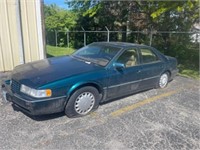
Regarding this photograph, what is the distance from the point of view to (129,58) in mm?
4832

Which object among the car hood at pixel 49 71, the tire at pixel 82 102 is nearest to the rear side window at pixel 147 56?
the car hood at pixel 49 71

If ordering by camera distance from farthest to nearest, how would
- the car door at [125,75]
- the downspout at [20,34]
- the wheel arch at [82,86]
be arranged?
the downspout at [20,34] → the car door at [125,75] → the wheel arch at [82,86]

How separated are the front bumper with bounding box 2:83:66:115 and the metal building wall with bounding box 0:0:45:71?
3.15 m

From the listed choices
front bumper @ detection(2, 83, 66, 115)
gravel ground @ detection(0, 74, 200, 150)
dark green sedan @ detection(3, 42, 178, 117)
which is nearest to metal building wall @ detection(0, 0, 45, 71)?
dark green sedan @ detection(3, 42, 178, 117)

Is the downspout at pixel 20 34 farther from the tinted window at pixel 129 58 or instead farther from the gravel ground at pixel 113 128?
A: the tinted window at pixel 129 58

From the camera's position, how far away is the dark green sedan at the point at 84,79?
11.6ft

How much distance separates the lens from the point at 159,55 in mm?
5695

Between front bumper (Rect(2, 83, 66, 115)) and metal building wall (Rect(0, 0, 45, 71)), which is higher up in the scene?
metal building wall (Rect(0, 0, 45, 71))

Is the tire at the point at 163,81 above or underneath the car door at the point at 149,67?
underneath

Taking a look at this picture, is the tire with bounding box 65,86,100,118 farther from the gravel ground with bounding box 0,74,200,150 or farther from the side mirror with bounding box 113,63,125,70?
the side mirror with bounding box 113,63,125,70

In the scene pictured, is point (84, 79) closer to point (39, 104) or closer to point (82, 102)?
point (82, 102)

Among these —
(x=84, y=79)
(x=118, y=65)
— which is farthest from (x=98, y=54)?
(x=84, y=79)

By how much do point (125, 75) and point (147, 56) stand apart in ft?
3.61

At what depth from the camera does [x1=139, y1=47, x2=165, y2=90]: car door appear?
5107 millimetres
